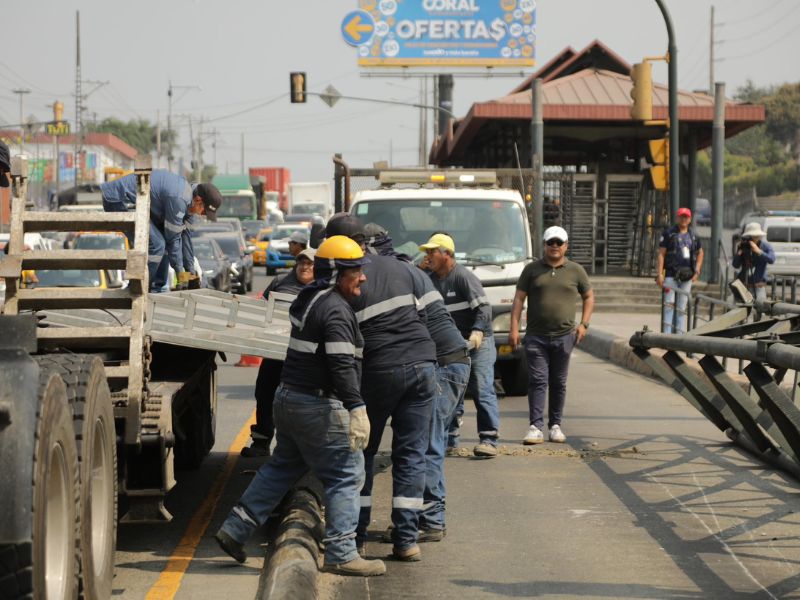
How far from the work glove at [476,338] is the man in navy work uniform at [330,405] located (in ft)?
11.5

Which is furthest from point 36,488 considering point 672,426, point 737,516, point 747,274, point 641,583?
point 747,274

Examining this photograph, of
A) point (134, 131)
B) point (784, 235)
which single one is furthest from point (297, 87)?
point (134, 131)

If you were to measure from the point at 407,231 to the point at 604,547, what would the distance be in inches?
292

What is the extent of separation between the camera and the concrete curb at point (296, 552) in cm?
624

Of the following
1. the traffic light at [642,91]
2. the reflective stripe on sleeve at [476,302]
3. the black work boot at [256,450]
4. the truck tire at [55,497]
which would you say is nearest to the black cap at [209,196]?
the black work boot at [256,450]

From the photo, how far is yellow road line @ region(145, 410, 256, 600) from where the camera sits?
6871 millimetres

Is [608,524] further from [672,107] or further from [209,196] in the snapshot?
[672,107]

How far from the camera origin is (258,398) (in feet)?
35.1

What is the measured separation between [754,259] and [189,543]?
47.4ft

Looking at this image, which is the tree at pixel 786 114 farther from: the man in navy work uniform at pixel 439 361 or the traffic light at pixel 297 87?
the man in navy work uniform at pixel 439 361

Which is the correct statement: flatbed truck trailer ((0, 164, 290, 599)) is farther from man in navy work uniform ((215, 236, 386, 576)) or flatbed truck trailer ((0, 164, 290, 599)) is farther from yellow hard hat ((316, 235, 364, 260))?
yellow hard hat ((316, 235, 364, 260))

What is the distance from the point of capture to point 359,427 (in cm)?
679

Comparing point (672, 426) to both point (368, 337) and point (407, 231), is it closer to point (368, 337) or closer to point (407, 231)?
point (407, 231)

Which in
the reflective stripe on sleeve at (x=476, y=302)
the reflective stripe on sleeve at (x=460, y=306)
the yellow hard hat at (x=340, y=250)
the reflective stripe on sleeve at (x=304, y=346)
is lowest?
the reflective stripe on sleeve at (x=460, y=306)
